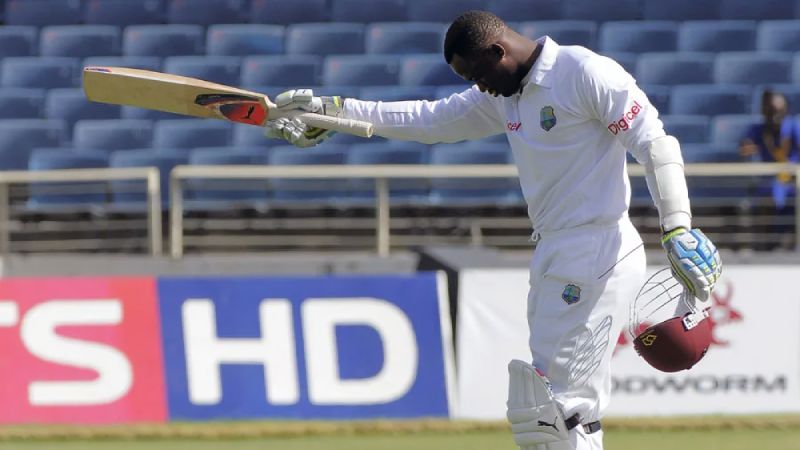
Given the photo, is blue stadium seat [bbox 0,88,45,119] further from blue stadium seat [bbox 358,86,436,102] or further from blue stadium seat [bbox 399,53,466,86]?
blue stadium seat [bbox 399,53,466,86]

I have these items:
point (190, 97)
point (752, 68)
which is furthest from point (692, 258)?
point (752, 68)

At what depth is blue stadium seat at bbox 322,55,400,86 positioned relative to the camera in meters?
12.5

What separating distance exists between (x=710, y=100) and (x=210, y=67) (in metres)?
4.28

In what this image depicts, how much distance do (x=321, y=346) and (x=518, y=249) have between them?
3.08 m

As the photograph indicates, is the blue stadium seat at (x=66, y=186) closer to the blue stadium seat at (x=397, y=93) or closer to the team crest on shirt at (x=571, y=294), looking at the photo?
the blue stadium seat at (x=397, y=93)

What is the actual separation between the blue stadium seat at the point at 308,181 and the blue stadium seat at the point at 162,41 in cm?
152

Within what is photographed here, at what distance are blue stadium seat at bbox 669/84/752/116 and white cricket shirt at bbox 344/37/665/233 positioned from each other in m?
7.84

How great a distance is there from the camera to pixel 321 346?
8.12m

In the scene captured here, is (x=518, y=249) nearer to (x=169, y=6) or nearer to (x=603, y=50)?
(x=603, y=50)

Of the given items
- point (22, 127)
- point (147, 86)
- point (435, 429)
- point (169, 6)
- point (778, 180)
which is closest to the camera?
point (147, 86)

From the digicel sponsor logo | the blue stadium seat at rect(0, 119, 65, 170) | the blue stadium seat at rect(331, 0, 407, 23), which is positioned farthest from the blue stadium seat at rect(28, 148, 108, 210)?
the digicel sponsor logo

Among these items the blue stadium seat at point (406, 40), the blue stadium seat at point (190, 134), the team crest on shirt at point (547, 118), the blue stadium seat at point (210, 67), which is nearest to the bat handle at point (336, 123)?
the team crest on shirt at point (547, 118)

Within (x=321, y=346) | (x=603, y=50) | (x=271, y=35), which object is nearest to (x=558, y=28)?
(x=603, y=50)

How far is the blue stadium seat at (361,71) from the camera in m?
12.5
